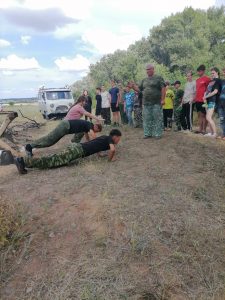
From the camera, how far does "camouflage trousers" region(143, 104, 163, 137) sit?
8.80 metres

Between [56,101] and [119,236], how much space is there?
710 inches

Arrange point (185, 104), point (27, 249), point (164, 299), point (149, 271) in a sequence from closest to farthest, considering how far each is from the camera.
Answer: point (164, 299) < point (149, 271) < point (27, 249) < point (185, 104)

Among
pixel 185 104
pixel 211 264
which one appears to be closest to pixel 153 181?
pixel 211 264

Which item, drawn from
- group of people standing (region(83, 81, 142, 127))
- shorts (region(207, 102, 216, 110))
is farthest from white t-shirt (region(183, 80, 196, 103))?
group of people standing (region(83, 81, 142, 127))

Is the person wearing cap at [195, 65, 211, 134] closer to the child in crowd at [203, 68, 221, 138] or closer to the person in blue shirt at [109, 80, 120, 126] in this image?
the child in crowd at [203, 68, 221, 138]

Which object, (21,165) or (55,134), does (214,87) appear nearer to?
(55,134)

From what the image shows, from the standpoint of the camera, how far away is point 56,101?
21.8 meters

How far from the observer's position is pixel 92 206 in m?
5.05

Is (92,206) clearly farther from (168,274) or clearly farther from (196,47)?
(196,47)

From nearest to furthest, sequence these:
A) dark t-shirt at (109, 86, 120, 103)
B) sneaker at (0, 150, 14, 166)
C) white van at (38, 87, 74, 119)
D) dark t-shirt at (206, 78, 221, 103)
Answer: dark t-shirt at (206, 78, 221, 103) < sneaker at (0, 150, 14, 166) < dark t-shirt at (109, 86, 120, 103) < white van at (38, 87, 74, 119)

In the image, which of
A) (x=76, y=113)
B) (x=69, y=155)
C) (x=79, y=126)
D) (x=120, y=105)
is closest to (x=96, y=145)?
(x=69, y=155)

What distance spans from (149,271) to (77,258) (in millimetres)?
794

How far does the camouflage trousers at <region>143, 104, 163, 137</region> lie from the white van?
1305 centimetres

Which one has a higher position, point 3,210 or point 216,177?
point 3,210
